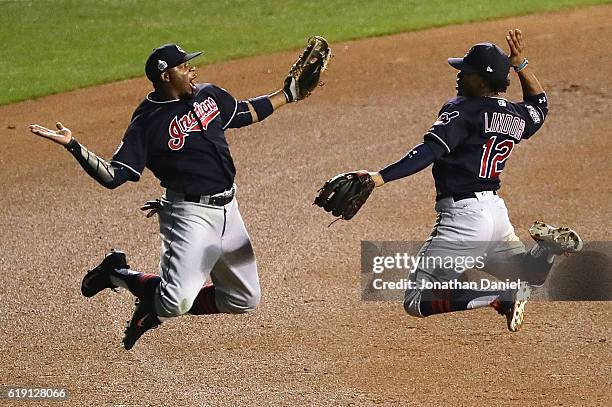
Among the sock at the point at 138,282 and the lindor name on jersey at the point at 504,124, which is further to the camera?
the sock at the point at 138,282

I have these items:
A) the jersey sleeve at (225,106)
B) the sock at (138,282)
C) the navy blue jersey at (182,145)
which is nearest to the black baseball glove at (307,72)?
the jersey sleeve at (225,106)

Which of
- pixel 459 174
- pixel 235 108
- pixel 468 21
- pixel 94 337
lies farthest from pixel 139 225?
pixel 468 21

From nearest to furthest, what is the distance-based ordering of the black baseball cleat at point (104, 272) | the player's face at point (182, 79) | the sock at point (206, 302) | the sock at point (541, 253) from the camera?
1. the player's face at point (182, 79)
2. the sock at point (541, 253)
3. the sock at point (206, 302)
4. the black baseball cleat at point (104, 272)

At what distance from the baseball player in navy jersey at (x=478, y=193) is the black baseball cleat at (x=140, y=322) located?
1616mm

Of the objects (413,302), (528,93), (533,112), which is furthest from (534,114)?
(413,302)

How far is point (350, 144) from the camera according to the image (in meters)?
11.7

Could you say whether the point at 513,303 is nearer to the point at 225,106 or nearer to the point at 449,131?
the point at 449,131

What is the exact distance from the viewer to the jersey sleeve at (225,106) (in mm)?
7039

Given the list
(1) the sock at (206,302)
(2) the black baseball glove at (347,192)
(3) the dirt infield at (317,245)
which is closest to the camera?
(2) the black baseball glove at (347,192)

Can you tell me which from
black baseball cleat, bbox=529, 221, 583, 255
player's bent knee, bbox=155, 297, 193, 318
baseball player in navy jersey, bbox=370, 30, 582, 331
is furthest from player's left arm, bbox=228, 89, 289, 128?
black baseball cleat, bbox=529, 221, 583, 255

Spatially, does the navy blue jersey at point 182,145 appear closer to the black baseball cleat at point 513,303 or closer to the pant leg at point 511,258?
the pant leg at point 511,258

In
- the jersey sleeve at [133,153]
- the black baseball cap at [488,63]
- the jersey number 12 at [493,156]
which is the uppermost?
the black baseball cap at [488,63]

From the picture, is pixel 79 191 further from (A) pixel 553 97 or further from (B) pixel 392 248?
(A) pixel 553 97

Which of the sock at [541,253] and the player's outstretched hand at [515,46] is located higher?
the player's outstretched hand at [515,46]
